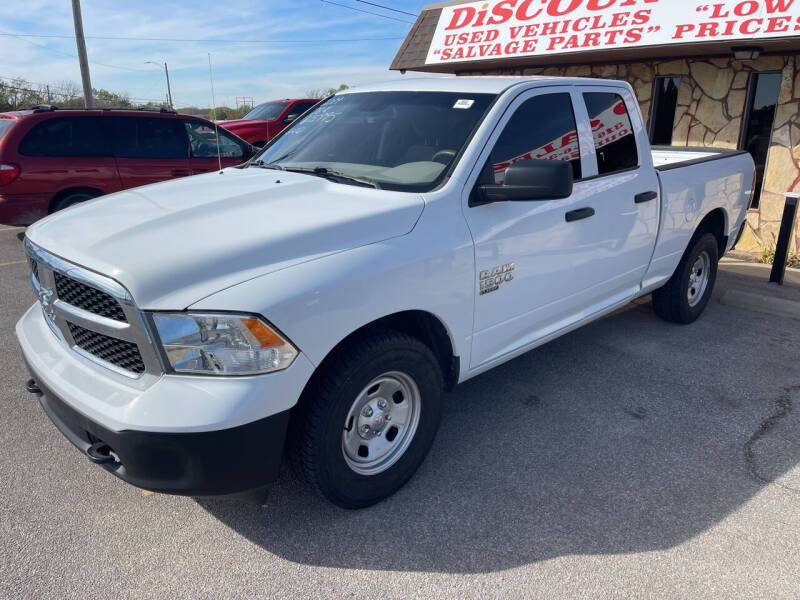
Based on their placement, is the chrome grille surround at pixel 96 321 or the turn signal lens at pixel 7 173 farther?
the turn signal lens at pixel 7 173

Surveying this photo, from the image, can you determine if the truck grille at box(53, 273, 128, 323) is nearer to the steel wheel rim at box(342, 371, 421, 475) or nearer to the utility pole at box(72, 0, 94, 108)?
the steel wheel rim at box(342, 371, 421, 475)

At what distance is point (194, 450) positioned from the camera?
224 centimetres

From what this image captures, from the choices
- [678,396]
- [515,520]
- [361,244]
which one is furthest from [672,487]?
[361,244]

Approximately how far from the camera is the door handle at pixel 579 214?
364cm

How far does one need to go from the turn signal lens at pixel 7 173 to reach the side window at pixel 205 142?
230cm

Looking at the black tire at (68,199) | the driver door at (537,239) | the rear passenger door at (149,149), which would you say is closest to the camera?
the driver door at (537,239)

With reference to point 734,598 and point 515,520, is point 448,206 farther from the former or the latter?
point 734,598

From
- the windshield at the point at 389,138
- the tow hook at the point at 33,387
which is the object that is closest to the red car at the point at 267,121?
the windshield at the point at 389,138

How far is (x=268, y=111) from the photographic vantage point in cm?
1523

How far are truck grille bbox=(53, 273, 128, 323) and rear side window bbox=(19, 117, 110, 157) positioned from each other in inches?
240

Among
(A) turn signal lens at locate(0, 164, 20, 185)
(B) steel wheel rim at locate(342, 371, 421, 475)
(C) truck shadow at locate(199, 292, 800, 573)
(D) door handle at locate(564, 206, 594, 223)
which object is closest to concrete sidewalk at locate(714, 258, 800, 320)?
(C) truck shadow at locate(199, 292, 800, 573)

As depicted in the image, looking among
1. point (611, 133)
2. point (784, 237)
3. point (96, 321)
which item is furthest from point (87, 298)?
point (784, 237)

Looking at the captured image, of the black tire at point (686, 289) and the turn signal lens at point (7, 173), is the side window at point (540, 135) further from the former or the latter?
the turn signal lens at point (7, 173)

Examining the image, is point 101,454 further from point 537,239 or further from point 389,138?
point 537,239
